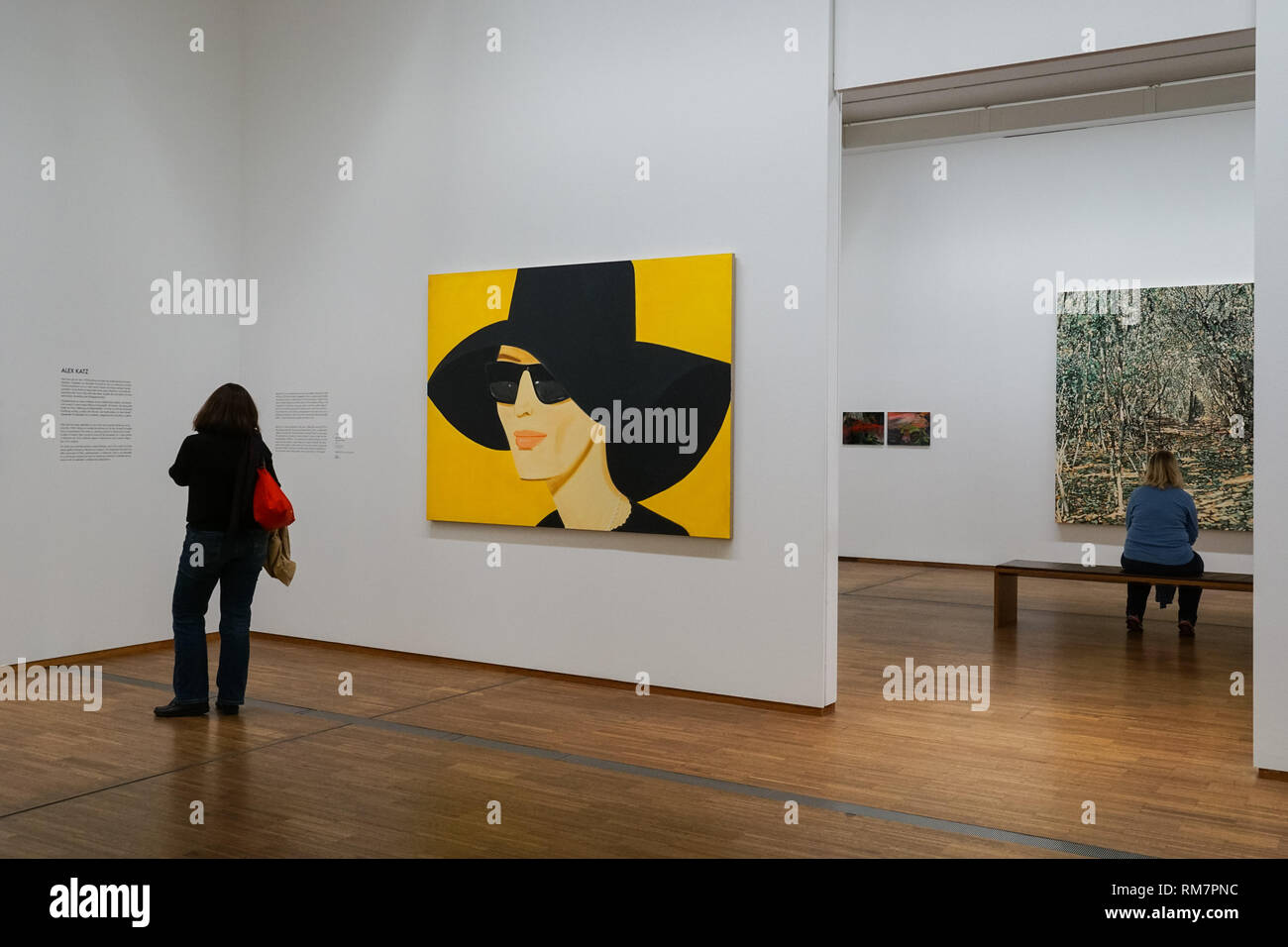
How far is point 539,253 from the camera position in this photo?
7.60 m

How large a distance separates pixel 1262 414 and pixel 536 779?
149 inches

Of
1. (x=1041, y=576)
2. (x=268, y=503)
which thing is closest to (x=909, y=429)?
(x=1041, y=576)

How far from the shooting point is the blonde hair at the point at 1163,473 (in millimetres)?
9356

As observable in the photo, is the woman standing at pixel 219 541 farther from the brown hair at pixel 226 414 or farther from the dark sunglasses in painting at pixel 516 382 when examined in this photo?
the dark sunglasses in painting at pixel 516 382

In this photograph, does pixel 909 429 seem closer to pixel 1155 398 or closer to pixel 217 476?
pixel 1155 398

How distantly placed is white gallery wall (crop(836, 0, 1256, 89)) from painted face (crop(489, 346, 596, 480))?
2597 mm

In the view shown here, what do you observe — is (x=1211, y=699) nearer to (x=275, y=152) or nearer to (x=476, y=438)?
→ (x=476, y=438)

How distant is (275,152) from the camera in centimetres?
880

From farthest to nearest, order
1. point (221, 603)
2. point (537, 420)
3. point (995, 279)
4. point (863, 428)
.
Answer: point (863, 428) → point (995, 279) → point (537, 420) → point (221, 603)

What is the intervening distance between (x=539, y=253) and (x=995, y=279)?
7346 mm

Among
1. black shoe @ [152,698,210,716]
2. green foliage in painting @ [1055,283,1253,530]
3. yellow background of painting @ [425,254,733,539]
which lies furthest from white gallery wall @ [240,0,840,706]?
green foliage in painting @ [1055,283,1253,530]

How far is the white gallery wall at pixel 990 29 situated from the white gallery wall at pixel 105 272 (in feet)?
16.3

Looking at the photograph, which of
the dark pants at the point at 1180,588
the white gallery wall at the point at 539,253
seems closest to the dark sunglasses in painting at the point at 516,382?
the white gallery wall at the point at 539,253
